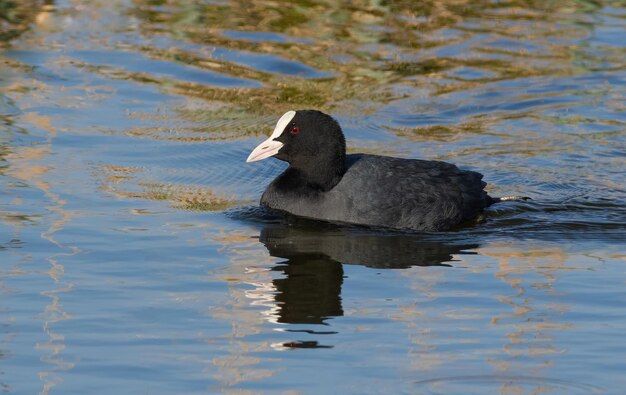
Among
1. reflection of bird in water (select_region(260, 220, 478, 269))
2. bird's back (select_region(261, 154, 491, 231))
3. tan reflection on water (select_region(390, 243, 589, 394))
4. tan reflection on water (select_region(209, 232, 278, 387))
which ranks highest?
bird's back (select_region(261, 154, 491, 231))

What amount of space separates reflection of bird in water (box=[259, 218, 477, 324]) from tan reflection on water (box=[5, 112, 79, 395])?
3.58ft

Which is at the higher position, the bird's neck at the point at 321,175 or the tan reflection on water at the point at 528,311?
the bird's neck at the point at 321,175

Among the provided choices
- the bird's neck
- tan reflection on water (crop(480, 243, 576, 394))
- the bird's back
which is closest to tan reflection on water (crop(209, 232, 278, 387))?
the bird's back

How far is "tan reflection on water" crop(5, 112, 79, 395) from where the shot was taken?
5438 millimetres

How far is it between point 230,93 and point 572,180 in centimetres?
379

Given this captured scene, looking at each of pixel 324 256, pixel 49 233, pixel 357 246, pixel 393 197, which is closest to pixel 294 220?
pixel 393 197

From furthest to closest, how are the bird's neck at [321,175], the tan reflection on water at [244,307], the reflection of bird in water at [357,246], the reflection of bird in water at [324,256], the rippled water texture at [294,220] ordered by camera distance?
the bird's neck at [321,175] < the reflection of bird in water at [357,246] < the reflection of bird in water at [324,256] < the rippled water texture at [294,220] < the tan reflection on water at [244,307]

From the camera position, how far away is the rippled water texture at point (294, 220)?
555 cm

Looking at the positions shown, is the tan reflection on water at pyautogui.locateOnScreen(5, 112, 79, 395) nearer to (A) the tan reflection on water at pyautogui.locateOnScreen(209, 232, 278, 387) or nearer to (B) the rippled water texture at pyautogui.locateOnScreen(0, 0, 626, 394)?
(B) the rippled water texture at pyautogui.locateOnScreen(0, 0, 626, 394)

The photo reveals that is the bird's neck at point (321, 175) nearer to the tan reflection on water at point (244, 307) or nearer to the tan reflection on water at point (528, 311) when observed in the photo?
the tan reflection on water at point (244, 307)

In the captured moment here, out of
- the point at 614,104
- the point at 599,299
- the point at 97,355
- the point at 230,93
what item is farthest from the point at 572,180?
the point at 97,355

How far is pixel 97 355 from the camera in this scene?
5.52 m

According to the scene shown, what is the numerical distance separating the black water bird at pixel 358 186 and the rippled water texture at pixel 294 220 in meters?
0.18

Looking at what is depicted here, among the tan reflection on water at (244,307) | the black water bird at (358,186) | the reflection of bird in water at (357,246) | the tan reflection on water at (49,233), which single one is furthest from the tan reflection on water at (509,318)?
the tan reflection on water at (49,233)
